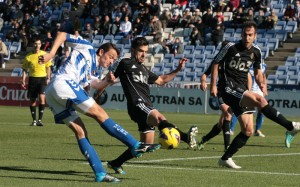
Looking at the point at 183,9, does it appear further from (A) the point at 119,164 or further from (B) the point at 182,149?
(A) the point at 119,164

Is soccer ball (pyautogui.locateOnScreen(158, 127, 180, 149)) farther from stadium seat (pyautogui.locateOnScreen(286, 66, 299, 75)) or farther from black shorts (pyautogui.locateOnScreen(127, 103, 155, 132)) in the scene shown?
stadium seat (pyautogui.locateOnScreen(286, 66, 299, 75))

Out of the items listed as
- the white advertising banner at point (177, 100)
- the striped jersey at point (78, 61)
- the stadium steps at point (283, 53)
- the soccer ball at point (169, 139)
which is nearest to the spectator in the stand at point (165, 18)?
the stadium steps at point (283, 53)

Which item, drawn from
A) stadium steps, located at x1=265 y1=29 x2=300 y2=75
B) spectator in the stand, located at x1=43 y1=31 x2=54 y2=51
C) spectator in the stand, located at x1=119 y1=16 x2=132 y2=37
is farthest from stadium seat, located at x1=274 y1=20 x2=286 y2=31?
spectator in the stand, located at x1=43 y1=31 x2=54 y2=51

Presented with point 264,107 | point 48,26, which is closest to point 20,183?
point 264,107

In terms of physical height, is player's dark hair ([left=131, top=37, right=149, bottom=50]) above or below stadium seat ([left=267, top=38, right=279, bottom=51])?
above

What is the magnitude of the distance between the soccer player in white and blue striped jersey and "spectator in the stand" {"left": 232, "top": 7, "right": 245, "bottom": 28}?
29941 mm

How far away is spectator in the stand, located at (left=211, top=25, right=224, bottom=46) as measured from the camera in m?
42.2

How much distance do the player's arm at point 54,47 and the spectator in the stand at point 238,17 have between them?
30404 millimetres

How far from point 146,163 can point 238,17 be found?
92.9 ft

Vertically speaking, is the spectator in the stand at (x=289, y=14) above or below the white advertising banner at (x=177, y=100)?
above

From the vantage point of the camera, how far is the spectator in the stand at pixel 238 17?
42000 mm

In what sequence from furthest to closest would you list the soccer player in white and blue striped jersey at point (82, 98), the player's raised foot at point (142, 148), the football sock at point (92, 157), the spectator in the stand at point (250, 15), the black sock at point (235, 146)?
the spectator in the stand at point (250, 15)
the black sock at point (235, 146)
the player's raised foot at point (142, 148)
the soccer player in white and blue striped jersey at point (82, 98)
the football sock at point (92, 157)

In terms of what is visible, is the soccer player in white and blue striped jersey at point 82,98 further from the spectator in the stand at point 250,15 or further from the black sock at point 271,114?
the spectator in the stand at point 250,15

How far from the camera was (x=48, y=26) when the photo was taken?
5009 centimetres
